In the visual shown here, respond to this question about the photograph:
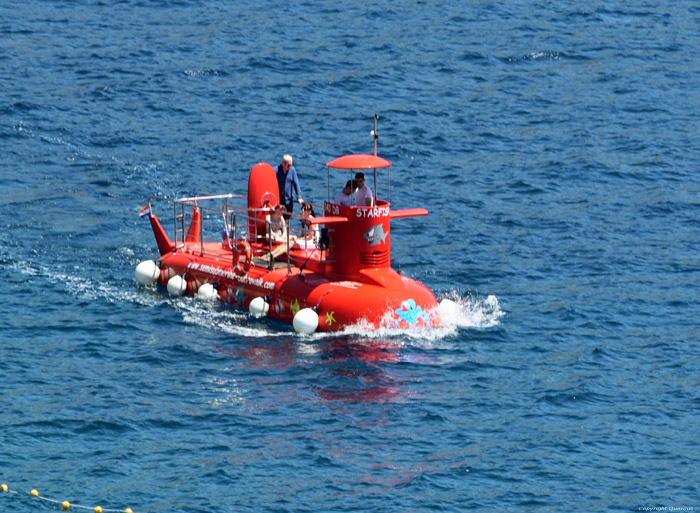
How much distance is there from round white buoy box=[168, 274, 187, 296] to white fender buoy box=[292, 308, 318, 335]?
4.43 metres

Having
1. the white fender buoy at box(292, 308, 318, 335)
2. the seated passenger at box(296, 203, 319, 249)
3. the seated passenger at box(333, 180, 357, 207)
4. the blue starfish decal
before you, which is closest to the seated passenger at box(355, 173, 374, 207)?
the seated passenger at box(333, 180, 357, 207)

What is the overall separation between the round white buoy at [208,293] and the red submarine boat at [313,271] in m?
0.02

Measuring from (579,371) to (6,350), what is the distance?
1194cm

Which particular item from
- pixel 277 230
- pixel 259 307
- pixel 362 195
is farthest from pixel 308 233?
pixel 362 195

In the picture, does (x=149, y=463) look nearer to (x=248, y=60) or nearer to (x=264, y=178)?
(x=264, y=178)

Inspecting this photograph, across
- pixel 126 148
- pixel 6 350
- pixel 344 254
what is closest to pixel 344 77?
pixel 126 148

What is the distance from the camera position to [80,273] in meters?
32.8

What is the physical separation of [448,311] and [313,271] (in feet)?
11.0

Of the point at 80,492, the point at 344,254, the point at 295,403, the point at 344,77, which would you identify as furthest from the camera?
the point at 344,77

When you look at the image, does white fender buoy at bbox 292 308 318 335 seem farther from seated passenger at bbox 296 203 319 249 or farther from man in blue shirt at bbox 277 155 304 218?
man in blue shirt at bbox 277 155 304 218

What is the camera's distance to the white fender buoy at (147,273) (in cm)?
3241

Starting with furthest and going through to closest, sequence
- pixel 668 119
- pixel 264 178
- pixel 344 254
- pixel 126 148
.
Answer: pixel 668 119
pixel 126 148
pixel 264 178
pixel 344 254

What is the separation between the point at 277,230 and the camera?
31766mm

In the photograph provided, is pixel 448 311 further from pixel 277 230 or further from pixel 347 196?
pixel 277 230
